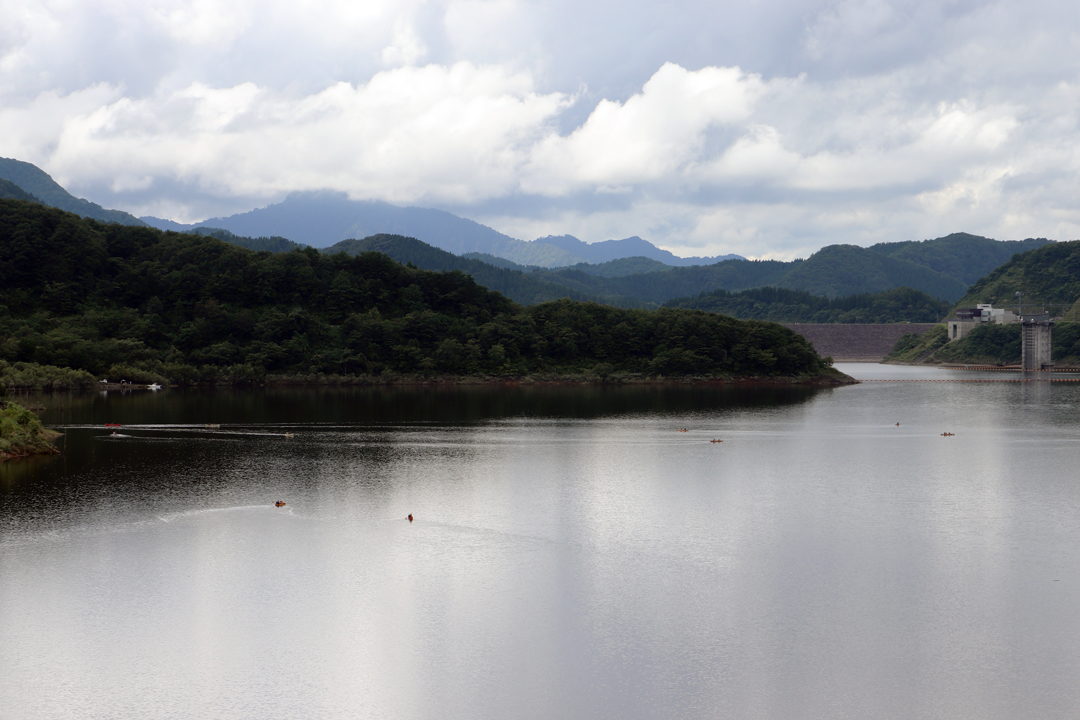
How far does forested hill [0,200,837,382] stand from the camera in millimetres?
112875

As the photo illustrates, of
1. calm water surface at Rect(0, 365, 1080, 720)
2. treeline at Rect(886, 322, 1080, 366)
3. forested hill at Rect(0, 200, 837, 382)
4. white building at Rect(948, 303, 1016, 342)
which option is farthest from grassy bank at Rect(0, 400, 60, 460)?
white building at Rect(948, 303, 1016, 342)

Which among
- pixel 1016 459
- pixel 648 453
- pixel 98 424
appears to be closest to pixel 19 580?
pixel 648 453

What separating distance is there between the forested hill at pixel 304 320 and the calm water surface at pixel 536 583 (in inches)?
2669

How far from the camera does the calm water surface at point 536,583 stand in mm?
16156

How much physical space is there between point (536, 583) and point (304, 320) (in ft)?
344

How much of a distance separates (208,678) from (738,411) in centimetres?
6745

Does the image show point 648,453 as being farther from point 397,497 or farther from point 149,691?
point 149,691

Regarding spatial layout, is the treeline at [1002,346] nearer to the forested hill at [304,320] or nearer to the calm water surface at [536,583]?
the forested hill at [304,320]

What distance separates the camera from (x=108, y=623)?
1952cm

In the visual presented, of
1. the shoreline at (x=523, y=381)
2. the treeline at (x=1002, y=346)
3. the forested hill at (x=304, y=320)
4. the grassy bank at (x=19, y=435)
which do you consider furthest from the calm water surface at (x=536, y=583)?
the treeline at (x=1002, y=346)

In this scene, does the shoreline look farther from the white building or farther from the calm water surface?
the white building

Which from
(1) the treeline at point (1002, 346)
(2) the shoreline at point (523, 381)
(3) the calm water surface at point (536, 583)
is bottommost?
(3) the calm water surface at point (536, 583)

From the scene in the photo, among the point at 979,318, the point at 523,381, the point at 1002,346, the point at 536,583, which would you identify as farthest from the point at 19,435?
the point at 979,318

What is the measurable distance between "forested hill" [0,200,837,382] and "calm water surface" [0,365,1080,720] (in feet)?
222
